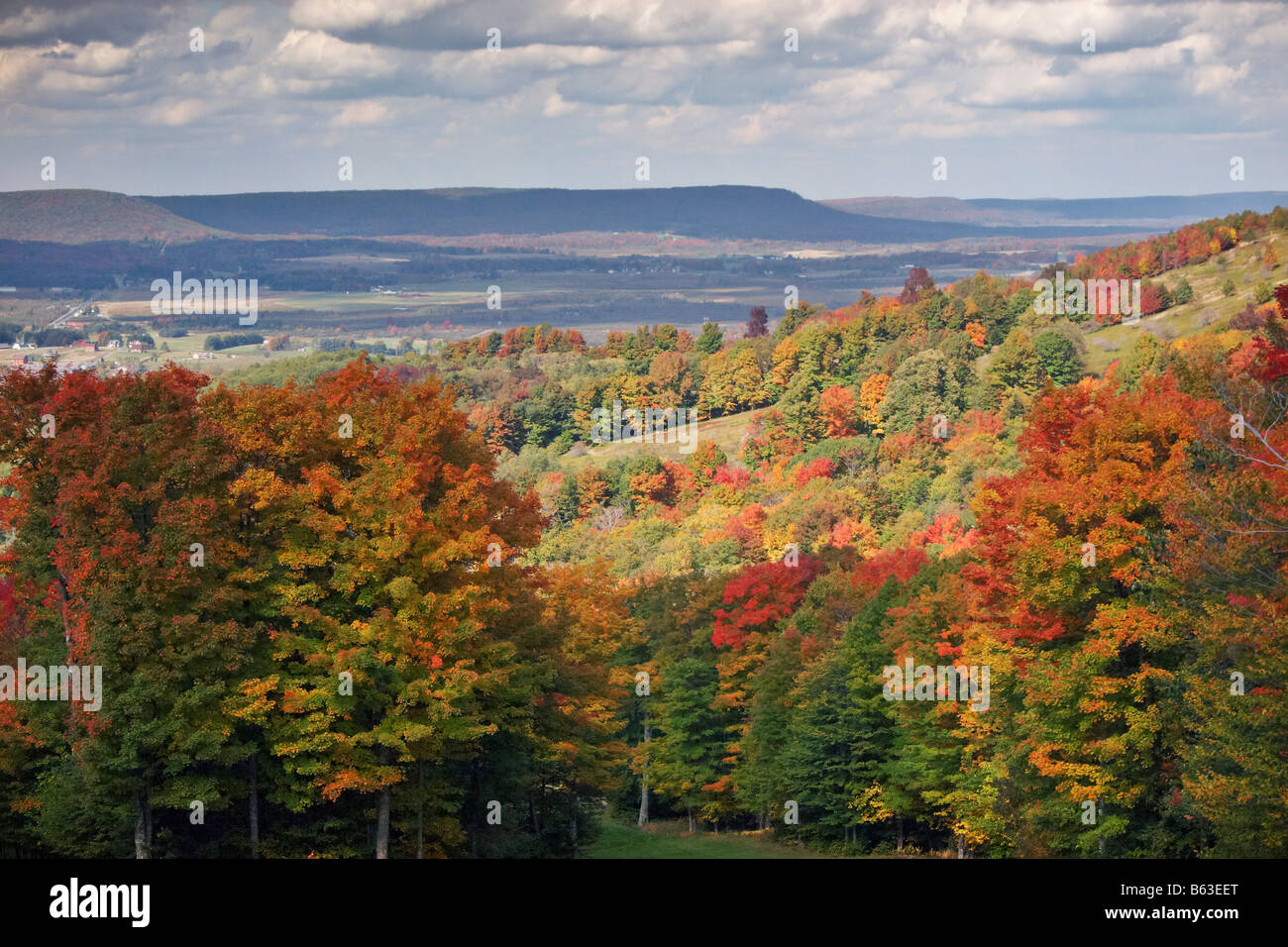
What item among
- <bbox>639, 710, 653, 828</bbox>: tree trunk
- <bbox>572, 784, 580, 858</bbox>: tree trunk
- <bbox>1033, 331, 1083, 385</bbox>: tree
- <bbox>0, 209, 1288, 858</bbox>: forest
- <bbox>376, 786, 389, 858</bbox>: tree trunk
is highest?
<bbox>1033, 331, 1083, 385</bbox>: tree

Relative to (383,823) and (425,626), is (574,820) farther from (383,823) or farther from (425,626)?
(425,626)

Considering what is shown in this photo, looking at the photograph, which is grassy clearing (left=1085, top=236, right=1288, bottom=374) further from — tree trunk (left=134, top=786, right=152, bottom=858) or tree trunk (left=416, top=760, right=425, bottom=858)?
tree trunk (left=134, top=786, right=152, bottom=858)

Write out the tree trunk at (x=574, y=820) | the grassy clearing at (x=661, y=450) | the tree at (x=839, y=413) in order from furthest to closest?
the grassy clearing at (x=661, y=450)
the tree at (x=839, y=413)
the tree trunk at (x=574, y=820)

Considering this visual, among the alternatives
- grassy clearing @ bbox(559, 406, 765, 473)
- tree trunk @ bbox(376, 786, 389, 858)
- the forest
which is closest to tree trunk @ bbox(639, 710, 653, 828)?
the forest

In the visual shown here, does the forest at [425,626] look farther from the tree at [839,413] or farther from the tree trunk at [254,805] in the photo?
the tree at [839,413]

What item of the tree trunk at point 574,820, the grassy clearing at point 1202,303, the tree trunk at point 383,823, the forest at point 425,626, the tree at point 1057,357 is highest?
the grassy clearing at point 1202,303

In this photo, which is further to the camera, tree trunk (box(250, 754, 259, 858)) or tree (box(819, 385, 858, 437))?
tree (box(819, 385, 858, 437))

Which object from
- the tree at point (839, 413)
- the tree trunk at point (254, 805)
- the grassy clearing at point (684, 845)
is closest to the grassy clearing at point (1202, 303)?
the tree at point (839, 413)
